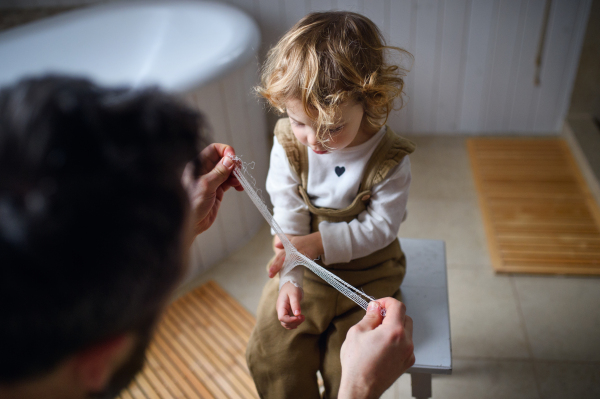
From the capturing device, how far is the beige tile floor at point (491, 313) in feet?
4.02

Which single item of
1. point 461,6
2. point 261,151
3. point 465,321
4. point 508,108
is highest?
point 461,6

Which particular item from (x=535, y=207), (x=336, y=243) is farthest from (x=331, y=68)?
(x=535, y=207)

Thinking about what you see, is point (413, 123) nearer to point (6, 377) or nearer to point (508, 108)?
point (508, 108)

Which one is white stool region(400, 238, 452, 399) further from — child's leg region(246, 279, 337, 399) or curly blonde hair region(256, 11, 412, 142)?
curly blonde hair region(256, 11, 412, 142)

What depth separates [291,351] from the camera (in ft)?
3.02

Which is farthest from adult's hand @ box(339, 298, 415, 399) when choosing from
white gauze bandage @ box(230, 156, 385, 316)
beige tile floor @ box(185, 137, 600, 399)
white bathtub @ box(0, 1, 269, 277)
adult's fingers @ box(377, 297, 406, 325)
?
white bathtub @ box(0, 1, 269, 277)

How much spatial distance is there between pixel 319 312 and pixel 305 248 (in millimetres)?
125

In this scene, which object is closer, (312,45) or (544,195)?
(312,45)

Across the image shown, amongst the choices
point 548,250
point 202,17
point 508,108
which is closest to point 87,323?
point 548,250

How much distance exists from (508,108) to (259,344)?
1.63 metres

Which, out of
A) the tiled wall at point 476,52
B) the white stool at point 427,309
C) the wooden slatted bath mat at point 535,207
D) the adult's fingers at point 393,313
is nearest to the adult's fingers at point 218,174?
the adult's fingers at point 393,313

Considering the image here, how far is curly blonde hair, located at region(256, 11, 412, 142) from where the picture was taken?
79cm

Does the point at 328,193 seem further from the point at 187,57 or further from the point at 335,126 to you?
the point at 187,57

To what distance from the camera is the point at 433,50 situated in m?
1.96
